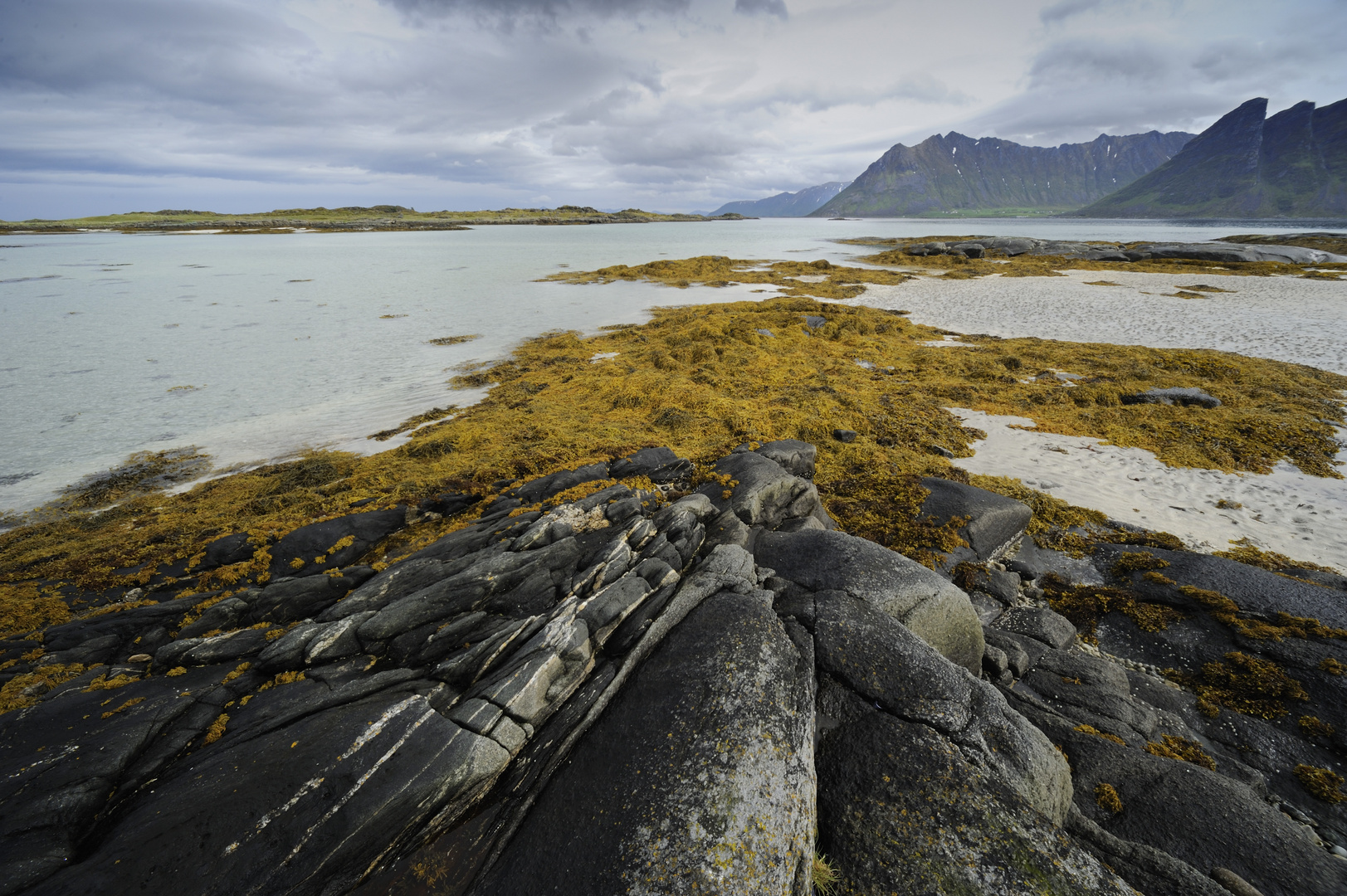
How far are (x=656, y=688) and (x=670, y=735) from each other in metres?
0.69

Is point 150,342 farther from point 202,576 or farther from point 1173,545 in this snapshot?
point 1173,545

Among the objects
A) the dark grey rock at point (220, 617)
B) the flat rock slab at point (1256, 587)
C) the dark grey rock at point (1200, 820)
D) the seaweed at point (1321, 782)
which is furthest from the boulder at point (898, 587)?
the dark grey rock at point (220, 617)

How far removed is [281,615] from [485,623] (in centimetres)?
359

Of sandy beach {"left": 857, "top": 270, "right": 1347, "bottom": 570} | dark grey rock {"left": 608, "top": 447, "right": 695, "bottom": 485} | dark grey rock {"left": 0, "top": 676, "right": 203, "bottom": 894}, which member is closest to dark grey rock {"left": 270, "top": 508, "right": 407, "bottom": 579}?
dark grey rock {"left": 0, "top": 676, "right": 203, "bottom": 894}

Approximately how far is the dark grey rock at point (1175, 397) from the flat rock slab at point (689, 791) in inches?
787

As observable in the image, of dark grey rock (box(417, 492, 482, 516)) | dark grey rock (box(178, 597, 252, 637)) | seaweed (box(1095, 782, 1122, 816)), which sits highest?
dark grey rock (box(178, 597, 252, 637))

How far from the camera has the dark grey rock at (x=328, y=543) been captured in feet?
31.1

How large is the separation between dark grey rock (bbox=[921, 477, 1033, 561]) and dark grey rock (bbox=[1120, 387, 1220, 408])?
11074mm

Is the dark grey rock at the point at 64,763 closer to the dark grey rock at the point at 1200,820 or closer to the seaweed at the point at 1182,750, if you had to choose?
the dark grey rock at the point at 1200,820

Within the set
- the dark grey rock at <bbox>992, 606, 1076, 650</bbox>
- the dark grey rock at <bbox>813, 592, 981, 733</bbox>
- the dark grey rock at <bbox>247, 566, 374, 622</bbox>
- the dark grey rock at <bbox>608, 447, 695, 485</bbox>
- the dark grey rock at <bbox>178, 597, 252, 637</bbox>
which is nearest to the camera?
the dark grey rock at <bbox>813, 592, 981, 733</bbox>

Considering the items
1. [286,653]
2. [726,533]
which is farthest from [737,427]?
[286,653]

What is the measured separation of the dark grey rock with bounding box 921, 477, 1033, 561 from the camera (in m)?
10.6

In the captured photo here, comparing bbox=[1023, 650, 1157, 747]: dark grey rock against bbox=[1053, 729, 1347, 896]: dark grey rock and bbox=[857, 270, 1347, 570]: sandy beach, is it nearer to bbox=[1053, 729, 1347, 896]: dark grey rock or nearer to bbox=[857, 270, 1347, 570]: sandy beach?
bbox=[1053, 729, 1347, 896]: dark grey rock

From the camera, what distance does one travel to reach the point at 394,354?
26.4m
